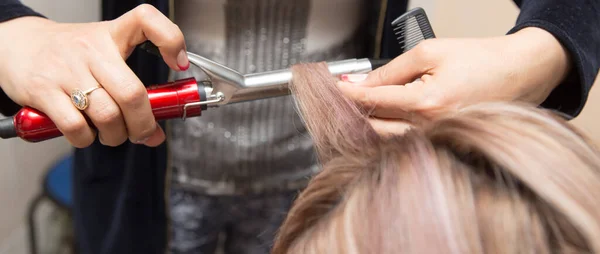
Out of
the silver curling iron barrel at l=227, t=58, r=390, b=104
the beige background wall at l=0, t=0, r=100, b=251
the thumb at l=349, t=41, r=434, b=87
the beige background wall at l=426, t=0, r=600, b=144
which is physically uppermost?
the thumb at l=349, t=41, r=434, b=87

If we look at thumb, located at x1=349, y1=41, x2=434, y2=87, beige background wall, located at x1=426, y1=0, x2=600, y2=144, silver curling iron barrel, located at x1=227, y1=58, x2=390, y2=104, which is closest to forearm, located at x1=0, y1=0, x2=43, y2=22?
silver curling iron barrel, located at x1=227, y1=58, x2=390, y2=104

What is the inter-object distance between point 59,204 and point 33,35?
0.67 meters

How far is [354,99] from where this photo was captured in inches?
16.4

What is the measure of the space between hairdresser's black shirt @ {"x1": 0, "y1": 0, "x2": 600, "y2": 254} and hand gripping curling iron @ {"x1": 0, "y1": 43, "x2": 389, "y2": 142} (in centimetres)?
10

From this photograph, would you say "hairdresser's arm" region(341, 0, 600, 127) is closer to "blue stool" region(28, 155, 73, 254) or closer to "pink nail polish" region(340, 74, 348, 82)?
"pink nail polish" region(340, 74, 348, 82)

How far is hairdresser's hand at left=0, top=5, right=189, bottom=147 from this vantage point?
0.39 meters

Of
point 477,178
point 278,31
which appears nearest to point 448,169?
point 477,178

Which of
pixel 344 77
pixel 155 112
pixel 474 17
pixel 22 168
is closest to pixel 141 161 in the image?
pixel 155 112

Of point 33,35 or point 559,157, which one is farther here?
point 33,35

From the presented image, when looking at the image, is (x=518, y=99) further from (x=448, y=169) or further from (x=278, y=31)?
(x=278, y=31)

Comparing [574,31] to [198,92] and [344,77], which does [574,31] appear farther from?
[198,92]

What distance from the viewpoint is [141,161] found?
2.02ft

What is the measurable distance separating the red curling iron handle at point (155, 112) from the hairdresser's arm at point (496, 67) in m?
0.14

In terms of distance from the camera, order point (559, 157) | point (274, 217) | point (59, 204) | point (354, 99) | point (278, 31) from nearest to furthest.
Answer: point (559, 157), point (354, 99), point (278, 31), point (274, 217), point (59, 204)
